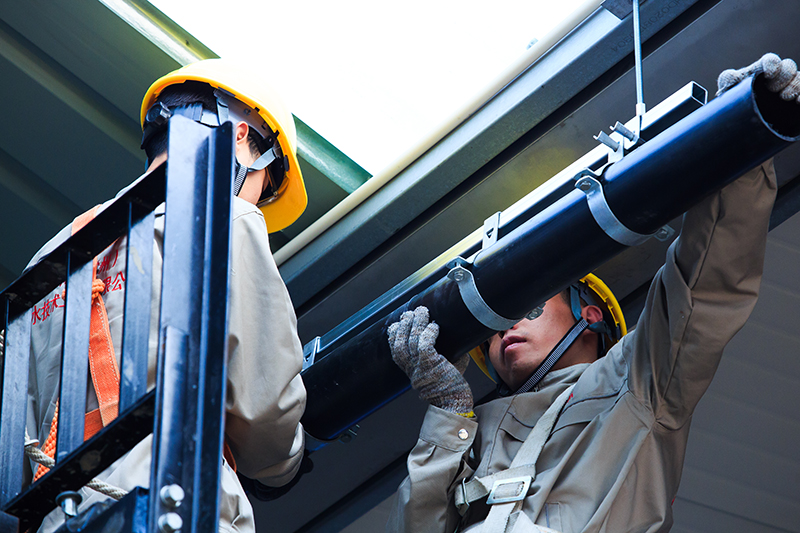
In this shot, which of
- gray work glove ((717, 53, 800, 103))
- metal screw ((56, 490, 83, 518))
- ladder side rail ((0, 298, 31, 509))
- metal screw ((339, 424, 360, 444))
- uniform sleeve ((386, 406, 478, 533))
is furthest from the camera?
metal screw ((339, 424, 360, 444))

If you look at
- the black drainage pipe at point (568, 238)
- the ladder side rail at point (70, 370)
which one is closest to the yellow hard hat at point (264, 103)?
the black drainage pipe at point (568, 238)

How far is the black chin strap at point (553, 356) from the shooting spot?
2.89 meters

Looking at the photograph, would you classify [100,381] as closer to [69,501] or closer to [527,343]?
[69,501]

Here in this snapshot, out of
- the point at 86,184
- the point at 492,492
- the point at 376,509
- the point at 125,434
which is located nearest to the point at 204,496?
the point at 125,434

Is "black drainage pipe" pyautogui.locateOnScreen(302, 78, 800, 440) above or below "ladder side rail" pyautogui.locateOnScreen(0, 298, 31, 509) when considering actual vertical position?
below

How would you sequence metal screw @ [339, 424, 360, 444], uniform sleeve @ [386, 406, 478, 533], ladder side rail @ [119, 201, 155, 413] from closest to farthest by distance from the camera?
ladder side rail @ [119, 201, 155, 413]
uniform sleeve @ [386, 406, 478, 533]
metal screw @ [339, 424, 360, 444]

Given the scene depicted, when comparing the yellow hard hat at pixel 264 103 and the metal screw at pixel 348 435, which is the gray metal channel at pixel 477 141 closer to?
the yellow hard hat at pixel 264 103

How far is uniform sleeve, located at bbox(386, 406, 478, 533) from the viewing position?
257cm

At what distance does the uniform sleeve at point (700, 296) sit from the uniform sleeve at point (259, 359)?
37.4 inches

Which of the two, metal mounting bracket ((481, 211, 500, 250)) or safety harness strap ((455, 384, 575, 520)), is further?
metal mounting bracket ((481, 211, 500, 250))

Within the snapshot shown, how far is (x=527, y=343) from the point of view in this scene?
2.99 meters

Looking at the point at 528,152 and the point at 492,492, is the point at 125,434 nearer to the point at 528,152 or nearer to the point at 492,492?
the point at 492,492

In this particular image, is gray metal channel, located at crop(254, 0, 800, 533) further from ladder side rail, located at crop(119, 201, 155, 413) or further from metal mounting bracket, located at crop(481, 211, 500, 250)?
ladder side rail, located at crop(119, 201, 155, 413)

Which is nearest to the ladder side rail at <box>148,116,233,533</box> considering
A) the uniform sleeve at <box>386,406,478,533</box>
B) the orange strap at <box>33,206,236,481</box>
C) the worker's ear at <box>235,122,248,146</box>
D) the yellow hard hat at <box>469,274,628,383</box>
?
the orange strap at <box>33,206,236,481</box>
